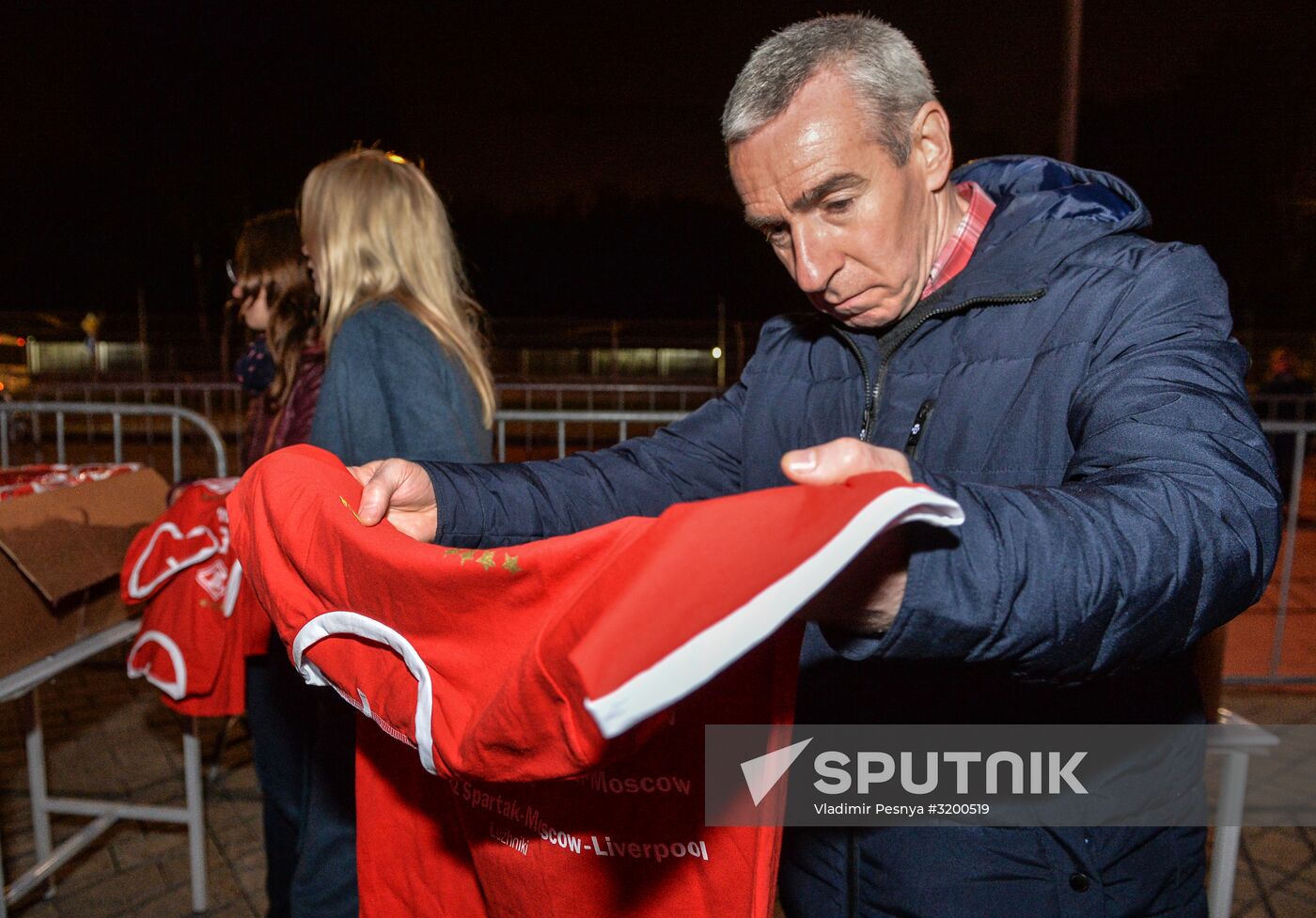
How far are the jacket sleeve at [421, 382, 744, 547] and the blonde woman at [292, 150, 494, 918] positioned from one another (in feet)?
2.70

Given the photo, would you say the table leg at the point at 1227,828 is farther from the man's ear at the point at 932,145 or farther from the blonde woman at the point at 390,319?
the blonde woman at the point at 390,319

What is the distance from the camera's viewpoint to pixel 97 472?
3242mm

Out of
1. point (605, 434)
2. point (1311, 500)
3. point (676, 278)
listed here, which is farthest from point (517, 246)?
point (1311, 500)

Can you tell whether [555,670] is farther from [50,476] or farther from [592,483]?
[50,476]

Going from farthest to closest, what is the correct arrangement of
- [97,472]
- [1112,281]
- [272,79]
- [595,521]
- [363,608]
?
[272,79], [97,472], [595,521], [1112,281], [363,608]

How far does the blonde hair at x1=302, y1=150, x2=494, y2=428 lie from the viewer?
8.70 ft

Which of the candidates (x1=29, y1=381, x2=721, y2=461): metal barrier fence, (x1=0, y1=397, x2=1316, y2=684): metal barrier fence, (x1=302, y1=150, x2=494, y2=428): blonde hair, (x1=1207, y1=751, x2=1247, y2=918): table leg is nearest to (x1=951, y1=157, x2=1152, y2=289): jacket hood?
(x1=1207, y1=751, x2=1247, y2=918): table leg

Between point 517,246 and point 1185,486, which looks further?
point 517,246

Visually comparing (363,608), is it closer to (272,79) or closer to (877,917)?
(877,917)

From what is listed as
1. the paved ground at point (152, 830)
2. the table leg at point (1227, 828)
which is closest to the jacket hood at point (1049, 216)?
the table leg at point (1227, 828)

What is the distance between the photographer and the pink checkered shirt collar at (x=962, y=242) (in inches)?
69.5

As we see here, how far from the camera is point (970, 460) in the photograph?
4.99ft

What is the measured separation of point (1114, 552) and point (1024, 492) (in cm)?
11

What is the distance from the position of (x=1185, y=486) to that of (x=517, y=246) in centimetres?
4903
